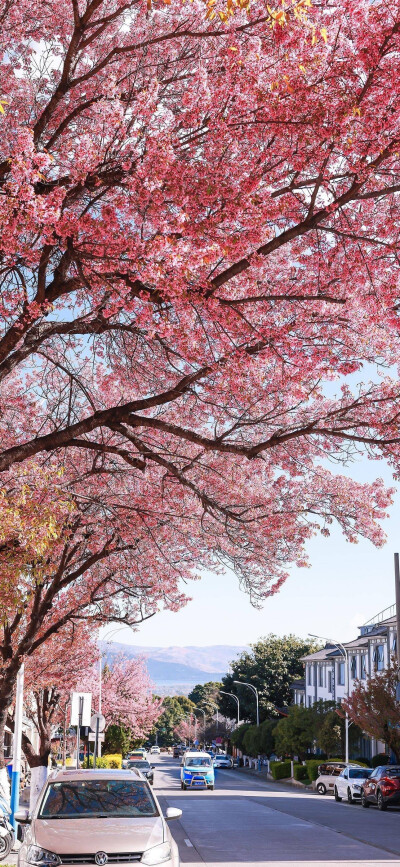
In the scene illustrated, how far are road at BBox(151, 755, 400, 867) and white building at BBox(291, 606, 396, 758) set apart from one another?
22579 millimetres

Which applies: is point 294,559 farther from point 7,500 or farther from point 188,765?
point 188,765

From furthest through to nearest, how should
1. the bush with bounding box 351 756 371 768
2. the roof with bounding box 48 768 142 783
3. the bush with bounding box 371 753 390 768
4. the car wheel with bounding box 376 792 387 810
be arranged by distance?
the bush with bounding box 351 756 371 768 < the bush with bounding box 371 753 390 768 < the car wheel with bounding box 376 792 387 810 < the roof with bounding box 48 768 142 783

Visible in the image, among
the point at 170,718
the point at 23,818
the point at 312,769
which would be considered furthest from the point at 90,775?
the point at 170,718

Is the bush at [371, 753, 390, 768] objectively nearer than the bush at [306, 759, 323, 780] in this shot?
Yes

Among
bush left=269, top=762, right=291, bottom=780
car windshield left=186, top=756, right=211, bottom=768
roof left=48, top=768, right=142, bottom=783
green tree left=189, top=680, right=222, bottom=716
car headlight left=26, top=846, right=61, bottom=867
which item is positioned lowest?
bush left=269, top=762, right=291, bottom=780

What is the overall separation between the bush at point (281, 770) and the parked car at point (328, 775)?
11.1 m

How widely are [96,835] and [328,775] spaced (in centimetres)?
4466

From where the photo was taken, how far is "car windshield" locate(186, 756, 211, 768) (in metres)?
46.0

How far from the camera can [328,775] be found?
49.9 meters

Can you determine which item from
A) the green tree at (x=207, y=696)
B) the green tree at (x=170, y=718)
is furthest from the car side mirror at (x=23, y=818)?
the green tree at (x=170, y=718)

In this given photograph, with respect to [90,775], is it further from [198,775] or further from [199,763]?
[199,763]

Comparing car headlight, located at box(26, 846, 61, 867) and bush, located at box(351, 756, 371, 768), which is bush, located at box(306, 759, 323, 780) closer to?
bush, located at box(351, 756, 371, 768)

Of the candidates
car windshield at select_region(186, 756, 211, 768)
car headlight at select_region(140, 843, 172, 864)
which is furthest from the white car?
car headlight at select_region(140, 843, 172, 864)

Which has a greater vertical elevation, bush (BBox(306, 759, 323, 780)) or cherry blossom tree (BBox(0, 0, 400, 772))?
cherry blossom tree (BBox(0, 0, 400, 772))
